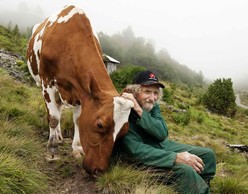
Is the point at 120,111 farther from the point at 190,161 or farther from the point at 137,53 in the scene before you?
the point at 137,53

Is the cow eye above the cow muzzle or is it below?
above

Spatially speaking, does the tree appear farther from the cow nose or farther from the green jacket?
the cow nose

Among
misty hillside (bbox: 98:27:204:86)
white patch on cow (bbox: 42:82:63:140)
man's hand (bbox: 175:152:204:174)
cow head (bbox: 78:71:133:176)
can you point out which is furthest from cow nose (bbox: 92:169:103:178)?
misty hillside (bbox: 98:27:204:86)

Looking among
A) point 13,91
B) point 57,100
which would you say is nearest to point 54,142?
point 57,100

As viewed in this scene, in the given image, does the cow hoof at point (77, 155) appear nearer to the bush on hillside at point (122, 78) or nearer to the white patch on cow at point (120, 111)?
the white patch on cow at point (120, 111)

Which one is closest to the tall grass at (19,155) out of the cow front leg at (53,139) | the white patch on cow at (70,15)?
the cow front leg at (53,139)

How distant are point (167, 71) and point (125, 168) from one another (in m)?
117

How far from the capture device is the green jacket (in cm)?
384

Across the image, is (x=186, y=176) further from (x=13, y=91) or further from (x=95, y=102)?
(x=13, y=91)

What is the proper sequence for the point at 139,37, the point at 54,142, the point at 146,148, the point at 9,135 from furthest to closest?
the point at 139,37 → the point at 54,142 → the point at 9,135 → the point at 146,148

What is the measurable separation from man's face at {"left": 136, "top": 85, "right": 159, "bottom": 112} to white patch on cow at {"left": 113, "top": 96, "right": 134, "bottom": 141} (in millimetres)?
689

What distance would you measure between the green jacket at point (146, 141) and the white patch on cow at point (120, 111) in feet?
1.24

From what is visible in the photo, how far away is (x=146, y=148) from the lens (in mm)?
3908

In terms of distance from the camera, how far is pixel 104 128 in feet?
11.9
